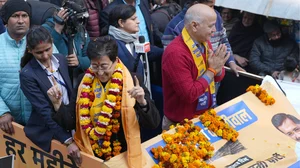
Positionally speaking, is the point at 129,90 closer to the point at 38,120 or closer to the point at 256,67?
the point at 38,120

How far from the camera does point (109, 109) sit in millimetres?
4012

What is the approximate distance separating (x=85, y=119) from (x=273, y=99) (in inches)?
73.4

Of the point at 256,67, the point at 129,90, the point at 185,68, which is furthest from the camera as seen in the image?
the point at 256,67

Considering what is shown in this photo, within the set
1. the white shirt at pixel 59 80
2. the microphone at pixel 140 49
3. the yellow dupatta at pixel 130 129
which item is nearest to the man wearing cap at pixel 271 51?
the microphone at pixel 140 49

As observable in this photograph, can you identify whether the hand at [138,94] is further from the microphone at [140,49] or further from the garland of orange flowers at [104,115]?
the microphone at [140,49]

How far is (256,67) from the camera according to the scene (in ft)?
23.0

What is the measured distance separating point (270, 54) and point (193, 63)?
2.74 meters

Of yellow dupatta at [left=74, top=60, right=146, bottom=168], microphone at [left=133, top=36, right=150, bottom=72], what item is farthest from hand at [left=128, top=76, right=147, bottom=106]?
microphone at [left=133, top=36, right=150, bottom=72]

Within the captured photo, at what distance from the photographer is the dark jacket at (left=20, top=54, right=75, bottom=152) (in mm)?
4395

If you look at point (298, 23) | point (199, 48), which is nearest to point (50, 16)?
point (199, 48)

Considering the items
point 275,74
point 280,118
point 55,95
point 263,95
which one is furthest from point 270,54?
point 55,95

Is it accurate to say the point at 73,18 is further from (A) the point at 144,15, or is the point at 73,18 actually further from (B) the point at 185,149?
(B) the point at 185,149

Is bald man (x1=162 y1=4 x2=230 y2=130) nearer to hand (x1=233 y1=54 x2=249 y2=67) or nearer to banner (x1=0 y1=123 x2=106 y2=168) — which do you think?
banner (x1=0 y1=123 x2=106 y2=168)

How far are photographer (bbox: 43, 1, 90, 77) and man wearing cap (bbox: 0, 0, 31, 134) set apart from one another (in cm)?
31
